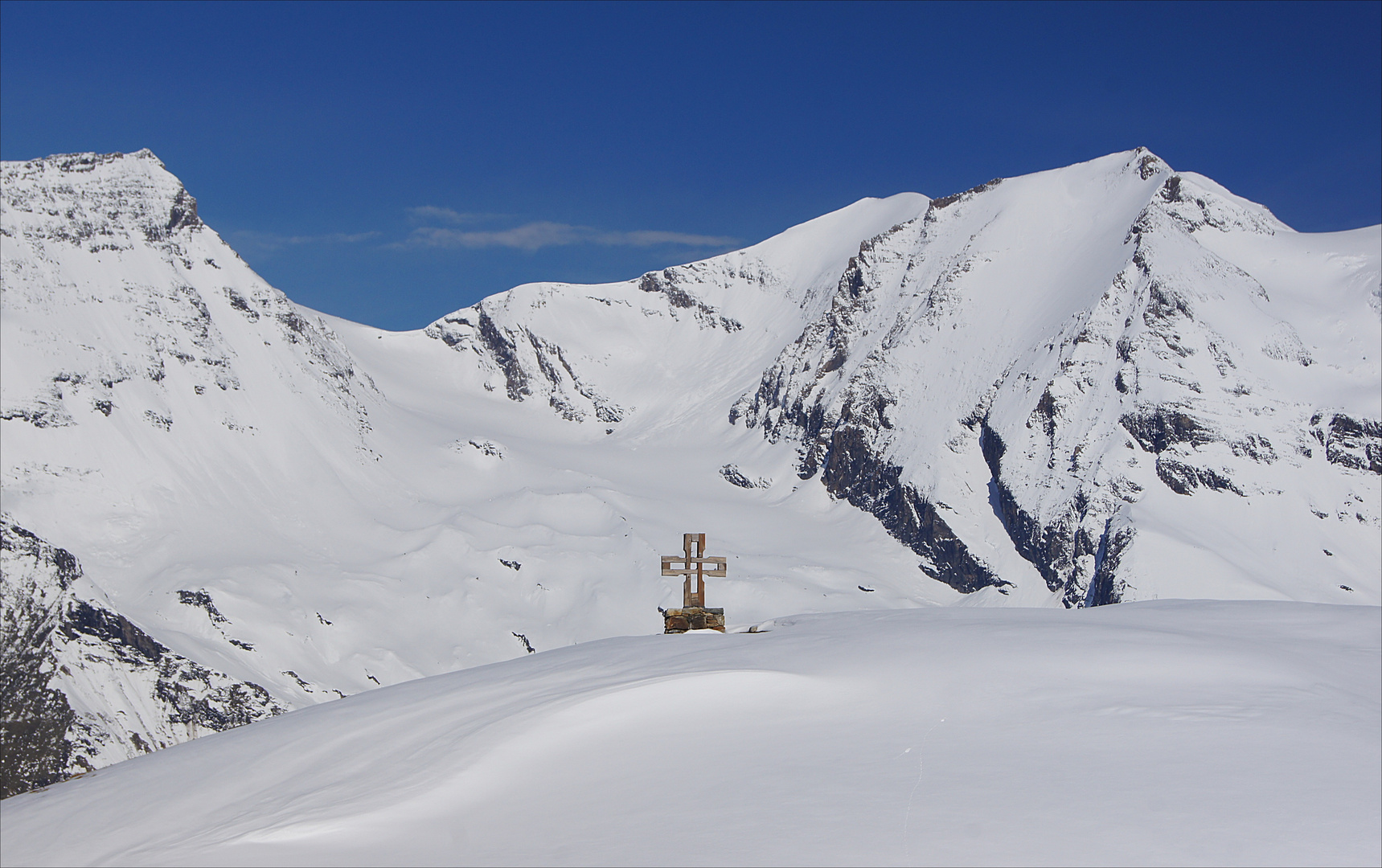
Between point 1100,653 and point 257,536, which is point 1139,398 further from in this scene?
point 1100,653

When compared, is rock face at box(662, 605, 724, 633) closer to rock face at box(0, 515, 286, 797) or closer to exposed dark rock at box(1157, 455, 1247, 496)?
rock face at box(0, 515, 286, 797)

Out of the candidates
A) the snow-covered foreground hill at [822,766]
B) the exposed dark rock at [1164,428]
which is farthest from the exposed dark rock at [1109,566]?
the snow-covered foreground hill at [822,766]

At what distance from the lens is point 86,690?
554ft

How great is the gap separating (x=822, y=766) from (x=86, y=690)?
179356mm

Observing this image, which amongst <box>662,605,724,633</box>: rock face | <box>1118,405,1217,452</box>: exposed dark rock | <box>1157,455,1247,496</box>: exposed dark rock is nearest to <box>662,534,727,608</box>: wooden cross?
<box>662,605,724,633</box>: rock face

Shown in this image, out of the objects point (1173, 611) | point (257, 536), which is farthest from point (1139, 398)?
point (1173, 611)

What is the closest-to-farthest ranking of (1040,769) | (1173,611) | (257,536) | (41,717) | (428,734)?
(1040,769) < (428,734) < (1173,611) < (41,717) < (257,536)

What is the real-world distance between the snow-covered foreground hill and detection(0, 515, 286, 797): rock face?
6062 inches

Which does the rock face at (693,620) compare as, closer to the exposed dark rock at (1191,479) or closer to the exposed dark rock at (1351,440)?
the exposed dark rock at (1191,479)

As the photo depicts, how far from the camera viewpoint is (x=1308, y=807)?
1120 centimetres

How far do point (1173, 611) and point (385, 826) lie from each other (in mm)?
13525

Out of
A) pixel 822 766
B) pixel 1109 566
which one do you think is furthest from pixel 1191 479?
pixel 822 766

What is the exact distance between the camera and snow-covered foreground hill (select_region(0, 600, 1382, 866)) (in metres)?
Answer: 11.0

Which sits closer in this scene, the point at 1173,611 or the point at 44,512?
the point at 1173,611
